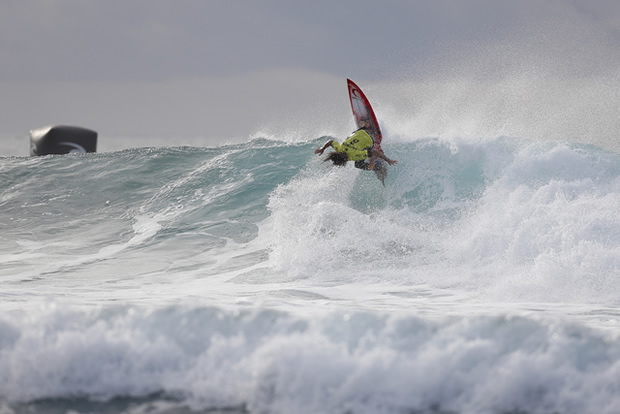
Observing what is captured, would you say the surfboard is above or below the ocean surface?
above

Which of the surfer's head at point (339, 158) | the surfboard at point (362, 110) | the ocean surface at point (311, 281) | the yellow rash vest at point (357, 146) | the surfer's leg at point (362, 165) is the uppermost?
the surfboard at point (362, 110)

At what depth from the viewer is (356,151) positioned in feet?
33.5

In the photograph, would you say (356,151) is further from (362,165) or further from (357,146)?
(362,165)

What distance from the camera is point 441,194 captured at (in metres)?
10.5

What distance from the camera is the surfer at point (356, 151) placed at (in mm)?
10102

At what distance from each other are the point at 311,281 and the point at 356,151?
3.74 m

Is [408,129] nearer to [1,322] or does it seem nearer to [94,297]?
[94,297]

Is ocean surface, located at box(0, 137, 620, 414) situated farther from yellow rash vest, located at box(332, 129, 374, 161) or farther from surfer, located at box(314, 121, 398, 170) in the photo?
yellow rash vest, located at box(332, 129, 374, 161)

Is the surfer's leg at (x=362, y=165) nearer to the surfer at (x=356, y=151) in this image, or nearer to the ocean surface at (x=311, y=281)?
the surfer at (x=356, y=151)

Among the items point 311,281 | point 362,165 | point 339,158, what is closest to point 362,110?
point 362,165

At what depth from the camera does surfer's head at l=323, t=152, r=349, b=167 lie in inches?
396

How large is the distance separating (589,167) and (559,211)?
8.44 feet

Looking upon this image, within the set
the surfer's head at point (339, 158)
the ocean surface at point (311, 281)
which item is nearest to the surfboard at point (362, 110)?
the ocean surface at point (311, 281)

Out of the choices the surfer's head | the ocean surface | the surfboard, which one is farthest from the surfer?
the surfboard
